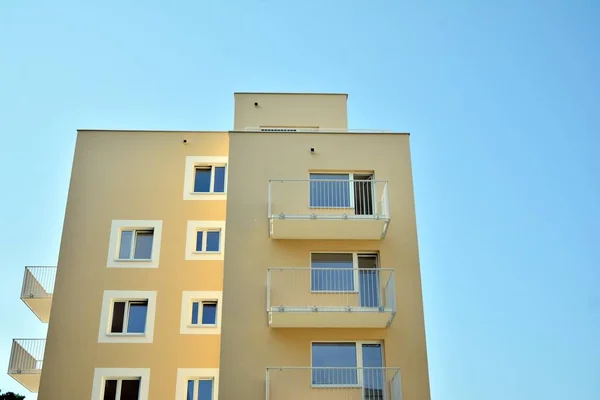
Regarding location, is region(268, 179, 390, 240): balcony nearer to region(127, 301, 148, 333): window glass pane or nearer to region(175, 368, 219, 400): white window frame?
region(175, 368, 219, 400): white window frame

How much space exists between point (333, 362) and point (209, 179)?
6582 mm

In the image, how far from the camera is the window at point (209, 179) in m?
22.2

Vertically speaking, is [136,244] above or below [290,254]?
above

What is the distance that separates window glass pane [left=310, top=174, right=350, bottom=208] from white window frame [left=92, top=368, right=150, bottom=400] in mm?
5926

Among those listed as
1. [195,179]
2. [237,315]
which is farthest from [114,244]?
[237,315]

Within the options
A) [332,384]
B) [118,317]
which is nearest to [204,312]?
[118,317]

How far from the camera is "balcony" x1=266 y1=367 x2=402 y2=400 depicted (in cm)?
1812

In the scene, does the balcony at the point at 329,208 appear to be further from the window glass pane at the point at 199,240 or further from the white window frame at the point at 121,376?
the white window frame at the point at 121,376

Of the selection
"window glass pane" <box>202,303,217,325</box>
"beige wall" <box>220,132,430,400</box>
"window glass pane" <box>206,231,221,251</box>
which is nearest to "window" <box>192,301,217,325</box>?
"window glass pane" <box>202,303,217,325</box>

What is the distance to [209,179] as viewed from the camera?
73.6ft

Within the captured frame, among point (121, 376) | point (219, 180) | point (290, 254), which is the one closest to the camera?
point (121, 376)

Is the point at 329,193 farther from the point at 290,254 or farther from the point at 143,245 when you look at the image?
the point at 143,245

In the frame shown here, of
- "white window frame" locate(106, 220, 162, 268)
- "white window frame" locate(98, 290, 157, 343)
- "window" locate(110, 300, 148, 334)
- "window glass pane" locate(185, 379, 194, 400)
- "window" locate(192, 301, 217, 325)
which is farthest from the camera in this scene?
"white window frame" locate(106, 220, 162, 268)

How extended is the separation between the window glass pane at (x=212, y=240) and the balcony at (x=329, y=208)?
220 cm
